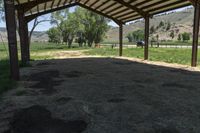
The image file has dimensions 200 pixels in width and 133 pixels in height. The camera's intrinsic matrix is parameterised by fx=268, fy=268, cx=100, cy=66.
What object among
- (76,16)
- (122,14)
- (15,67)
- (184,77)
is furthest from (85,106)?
(76,16)

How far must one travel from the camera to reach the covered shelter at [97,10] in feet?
35.1

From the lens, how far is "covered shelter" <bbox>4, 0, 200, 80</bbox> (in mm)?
10711

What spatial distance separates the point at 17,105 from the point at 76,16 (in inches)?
2161

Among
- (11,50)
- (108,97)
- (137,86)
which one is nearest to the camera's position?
(108,97)

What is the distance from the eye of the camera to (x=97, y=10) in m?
25.1

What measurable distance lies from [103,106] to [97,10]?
19283 millimetres

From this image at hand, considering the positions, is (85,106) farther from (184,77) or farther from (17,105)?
(184,77)

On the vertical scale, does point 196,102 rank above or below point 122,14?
below

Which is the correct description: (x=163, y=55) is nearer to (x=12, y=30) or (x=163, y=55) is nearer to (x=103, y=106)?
(x=12, y=30)

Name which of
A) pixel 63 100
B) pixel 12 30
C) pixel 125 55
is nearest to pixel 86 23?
pixel 125 55

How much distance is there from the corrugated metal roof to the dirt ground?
7673 mm

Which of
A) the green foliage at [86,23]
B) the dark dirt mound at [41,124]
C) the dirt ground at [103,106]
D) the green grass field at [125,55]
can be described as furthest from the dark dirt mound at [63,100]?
the green foliage at [86,23]

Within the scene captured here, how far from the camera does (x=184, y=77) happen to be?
38.3ft

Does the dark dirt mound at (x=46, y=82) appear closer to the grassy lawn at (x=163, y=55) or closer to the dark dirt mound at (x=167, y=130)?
the dark dirt mound at (x=167, y=130)
